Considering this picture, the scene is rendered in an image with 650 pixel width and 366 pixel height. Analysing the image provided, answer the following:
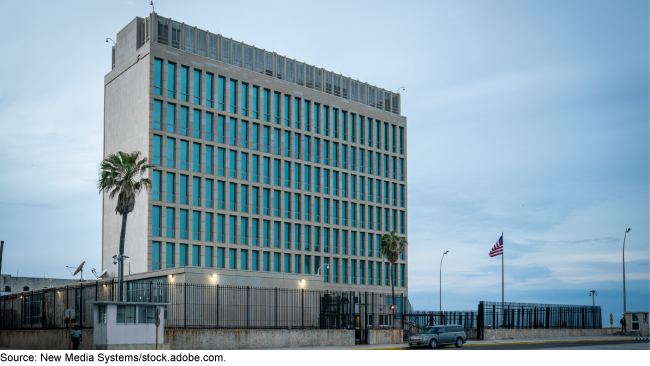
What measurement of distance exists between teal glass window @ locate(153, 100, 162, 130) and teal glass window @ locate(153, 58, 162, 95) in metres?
1.08

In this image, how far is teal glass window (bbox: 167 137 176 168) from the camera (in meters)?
69.8

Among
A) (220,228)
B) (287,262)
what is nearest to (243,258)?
(220,228)

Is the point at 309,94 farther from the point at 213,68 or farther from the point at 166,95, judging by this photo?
the point at 166,95

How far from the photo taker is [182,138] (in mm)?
70812

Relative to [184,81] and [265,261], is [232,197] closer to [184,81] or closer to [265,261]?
[265,261]

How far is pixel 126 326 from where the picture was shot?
104 ft

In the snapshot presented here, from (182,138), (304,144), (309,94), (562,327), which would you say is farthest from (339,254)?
(562,327)

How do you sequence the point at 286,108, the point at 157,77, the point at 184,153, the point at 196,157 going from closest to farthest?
the point at 157,77, the point at 184,153, the point at 196,157, the point at 286,108

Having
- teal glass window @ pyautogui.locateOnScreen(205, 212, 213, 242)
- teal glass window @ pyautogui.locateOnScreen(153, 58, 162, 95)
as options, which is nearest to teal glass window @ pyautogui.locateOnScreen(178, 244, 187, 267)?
teal glass window @ pyautogui.locateOnScreen(205, 212, 213, 242)

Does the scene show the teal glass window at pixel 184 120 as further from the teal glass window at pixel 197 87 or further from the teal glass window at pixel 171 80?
the teal glass window at pixel 171 80

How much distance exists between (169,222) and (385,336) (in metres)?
32.8

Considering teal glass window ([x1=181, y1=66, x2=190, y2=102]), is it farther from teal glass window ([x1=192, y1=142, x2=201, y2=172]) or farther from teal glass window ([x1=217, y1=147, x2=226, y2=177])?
teal glass window ([x1=217, y1=147, x2=226, y2=177])

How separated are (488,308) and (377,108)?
158 feet

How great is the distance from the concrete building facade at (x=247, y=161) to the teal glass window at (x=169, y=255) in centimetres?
11
